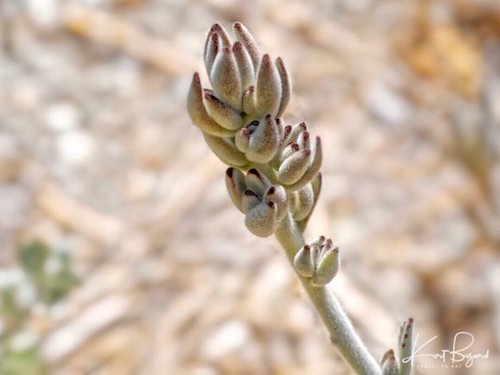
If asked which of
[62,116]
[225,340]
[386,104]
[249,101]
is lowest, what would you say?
[249,101]

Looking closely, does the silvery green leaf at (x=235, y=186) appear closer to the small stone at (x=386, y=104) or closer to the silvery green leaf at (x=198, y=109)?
the silvery green leaf at (x=198, y=109)

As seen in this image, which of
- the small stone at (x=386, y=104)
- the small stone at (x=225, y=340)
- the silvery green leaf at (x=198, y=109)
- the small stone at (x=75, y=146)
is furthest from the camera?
the small stone at (x=386, y=104)

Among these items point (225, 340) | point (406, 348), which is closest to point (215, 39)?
point (406, 348)

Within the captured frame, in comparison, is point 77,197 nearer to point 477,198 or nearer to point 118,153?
point 118,153

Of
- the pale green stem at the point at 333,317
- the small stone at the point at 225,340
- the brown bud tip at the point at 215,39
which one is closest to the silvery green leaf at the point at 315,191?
the pale green stem at the point at 333,317

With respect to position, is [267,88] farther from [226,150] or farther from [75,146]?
[75,146]

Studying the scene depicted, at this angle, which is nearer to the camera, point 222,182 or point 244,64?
point 244,64

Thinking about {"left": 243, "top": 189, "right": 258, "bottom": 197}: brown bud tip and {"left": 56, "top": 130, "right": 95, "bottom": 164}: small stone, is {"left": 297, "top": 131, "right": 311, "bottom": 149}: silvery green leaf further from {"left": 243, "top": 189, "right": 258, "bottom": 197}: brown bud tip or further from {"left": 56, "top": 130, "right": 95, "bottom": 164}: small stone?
{"left": 56, "top": 130, "right": 95, "bottom": 164}: small stone
